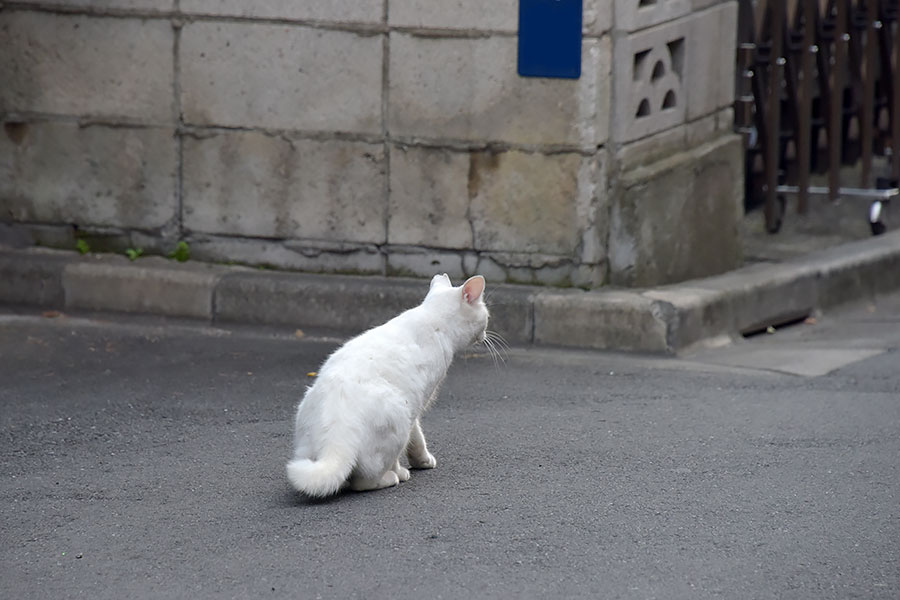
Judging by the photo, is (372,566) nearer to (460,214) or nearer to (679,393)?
(679,393)

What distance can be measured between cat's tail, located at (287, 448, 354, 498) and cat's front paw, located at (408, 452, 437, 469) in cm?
58

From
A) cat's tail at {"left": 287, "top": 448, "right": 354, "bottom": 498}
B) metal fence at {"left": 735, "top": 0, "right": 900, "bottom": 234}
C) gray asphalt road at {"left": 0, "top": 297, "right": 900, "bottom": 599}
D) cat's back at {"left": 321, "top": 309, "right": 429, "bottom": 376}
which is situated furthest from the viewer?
metal fence at {"left": 735, "top": 0, "right": 900, "bottom": 234}

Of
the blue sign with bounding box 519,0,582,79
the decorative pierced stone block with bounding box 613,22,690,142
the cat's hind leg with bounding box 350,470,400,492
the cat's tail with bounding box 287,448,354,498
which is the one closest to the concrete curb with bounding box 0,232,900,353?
the decorative pierced stone block with bounding box 613,22,690,142

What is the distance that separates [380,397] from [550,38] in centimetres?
286

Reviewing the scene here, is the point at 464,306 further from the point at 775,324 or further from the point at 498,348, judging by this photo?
the point at 775,324

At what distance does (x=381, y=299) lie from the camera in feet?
22.4

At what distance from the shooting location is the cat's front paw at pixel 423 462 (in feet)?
15.8

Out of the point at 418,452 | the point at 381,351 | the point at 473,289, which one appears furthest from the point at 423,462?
the point at 473,289

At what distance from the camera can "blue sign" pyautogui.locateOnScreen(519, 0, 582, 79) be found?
657 centimetres

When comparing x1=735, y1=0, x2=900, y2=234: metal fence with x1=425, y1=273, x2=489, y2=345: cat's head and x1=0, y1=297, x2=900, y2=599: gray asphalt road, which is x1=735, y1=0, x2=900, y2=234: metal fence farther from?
x1=425, y1=273, x2=489, y2=345: cat's head

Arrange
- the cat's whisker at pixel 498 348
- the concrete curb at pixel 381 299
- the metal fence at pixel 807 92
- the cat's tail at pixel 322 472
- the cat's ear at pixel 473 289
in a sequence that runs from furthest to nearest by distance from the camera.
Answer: the metal fence at pixel 807 92, the concrete curb at pixel 381 299, the cat's whisker at pixel 498 348, the cat's ear at pixel 473 289, the cat's tail at pixel 322 472

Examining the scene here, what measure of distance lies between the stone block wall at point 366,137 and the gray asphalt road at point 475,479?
0.68 meters

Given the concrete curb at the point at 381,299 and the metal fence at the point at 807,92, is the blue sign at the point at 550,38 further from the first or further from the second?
the metal fence at the point at 807,92

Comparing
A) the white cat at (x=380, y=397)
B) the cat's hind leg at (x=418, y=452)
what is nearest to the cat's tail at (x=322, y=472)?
the white cat at (x=380, y=397)
